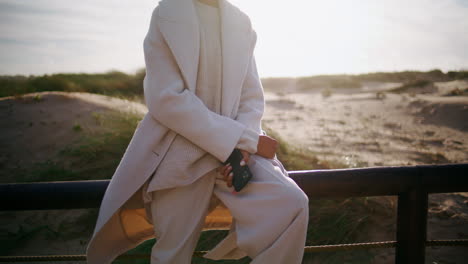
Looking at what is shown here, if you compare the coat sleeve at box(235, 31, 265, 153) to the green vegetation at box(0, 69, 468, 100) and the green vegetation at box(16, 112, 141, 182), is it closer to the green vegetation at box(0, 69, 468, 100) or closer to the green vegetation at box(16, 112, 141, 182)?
the green vegetation at box(16, 112, 141, 182)

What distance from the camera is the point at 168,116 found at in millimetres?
1394

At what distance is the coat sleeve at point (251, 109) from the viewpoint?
143cm

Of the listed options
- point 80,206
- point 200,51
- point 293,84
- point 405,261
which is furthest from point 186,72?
point 293,84

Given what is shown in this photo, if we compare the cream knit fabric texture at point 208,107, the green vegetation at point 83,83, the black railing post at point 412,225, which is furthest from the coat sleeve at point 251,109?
the green vegetation at point 83,83

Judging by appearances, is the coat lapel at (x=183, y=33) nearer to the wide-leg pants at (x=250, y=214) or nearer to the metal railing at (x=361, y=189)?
the wide-leg pants at (x=250, y=214)

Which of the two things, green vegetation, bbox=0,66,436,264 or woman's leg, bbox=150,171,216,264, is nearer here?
woman's leg, bbox=150,171,216,264

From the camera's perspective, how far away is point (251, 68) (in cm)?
167

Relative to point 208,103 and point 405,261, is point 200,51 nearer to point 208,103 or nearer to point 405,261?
point 208,103

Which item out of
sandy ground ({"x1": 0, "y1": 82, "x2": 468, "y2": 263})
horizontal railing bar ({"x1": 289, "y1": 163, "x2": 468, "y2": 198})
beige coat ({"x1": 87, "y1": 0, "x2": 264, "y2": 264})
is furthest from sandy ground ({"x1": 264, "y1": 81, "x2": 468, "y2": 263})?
beige coat ({"x1": 87, "y1": 0, "x2": 264, "y2": 264})

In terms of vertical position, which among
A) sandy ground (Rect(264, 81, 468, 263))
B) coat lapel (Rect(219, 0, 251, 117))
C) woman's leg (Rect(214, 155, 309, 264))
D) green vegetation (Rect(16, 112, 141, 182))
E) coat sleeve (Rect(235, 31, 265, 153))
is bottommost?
sandy ground (Rect(264, 81, 468, 263))

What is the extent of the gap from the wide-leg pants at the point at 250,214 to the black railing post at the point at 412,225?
56cm

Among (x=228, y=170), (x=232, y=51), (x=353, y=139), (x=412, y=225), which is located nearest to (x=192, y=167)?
(x=228, y=170)

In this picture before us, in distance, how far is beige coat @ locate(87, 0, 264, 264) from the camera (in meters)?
1.39

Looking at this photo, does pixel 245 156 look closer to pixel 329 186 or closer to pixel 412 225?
pixel 329 186
